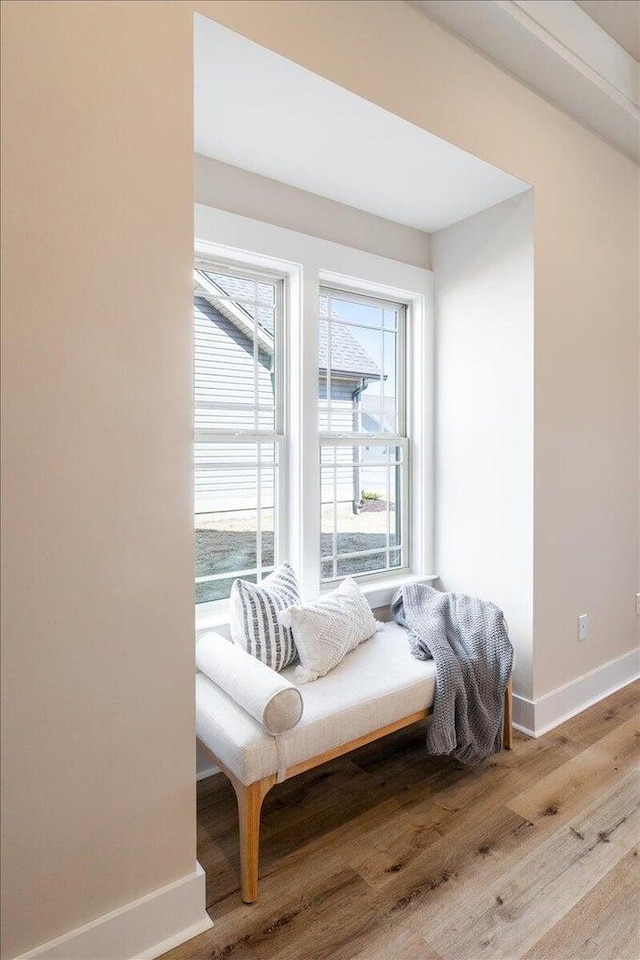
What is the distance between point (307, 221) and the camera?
240cm

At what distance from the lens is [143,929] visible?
1.37m

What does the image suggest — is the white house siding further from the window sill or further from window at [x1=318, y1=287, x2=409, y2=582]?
the window sill

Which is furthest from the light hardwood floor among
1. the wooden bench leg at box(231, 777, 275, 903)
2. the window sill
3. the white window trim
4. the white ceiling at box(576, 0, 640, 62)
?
the white ceiling at box(576, 0, 640, 62)

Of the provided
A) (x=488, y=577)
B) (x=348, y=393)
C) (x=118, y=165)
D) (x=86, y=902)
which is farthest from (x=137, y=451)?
(x=488, y=577)

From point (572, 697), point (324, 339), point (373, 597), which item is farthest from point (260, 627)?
point (572, 697)

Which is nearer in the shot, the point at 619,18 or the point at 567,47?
the point at 567,47

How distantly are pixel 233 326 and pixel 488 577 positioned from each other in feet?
5.43

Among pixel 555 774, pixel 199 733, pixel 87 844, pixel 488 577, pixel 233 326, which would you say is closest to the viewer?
pixel 87 844

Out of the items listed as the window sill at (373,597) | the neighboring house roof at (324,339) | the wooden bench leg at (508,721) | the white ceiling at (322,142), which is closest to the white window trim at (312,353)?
the window sill at (373,597)

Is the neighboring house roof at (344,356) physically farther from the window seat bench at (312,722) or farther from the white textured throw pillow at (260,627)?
the window seat bench at (312,722)

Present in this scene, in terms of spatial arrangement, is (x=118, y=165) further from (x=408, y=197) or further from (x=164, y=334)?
(x=408, y=197)

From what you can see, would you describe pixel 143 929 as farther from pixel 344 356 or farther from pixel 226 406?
pixel 344 356

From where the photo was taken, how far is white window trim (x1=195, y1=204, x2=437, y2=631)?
2201 mm

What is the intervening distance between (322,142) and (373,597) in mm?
1933
